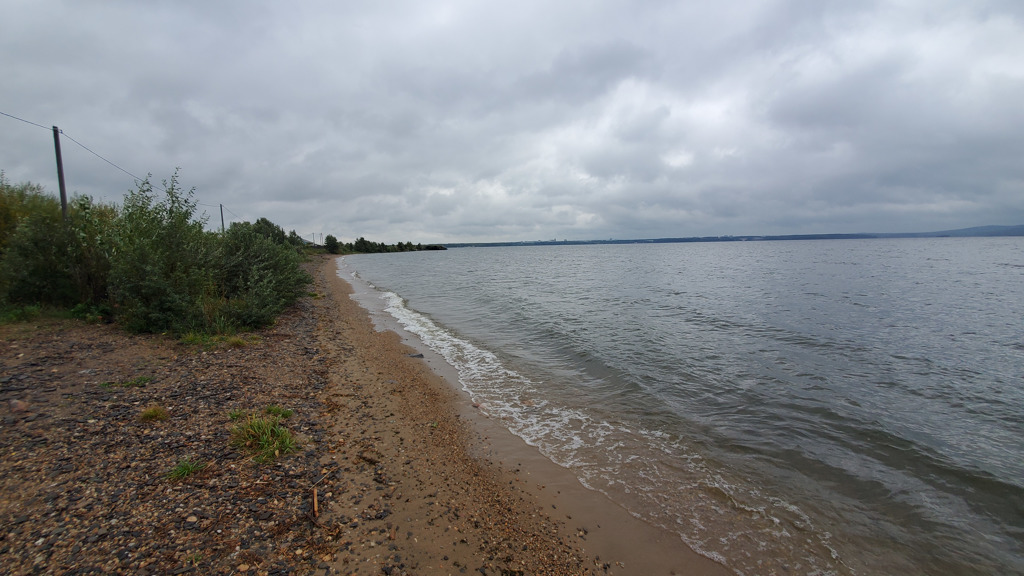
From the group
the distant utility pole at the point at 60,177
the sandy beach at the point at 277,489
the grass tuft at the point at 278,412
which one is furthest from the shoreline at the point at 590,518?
the distant utility pole at the point at 60,177

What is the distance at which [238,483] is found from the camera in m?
4.75

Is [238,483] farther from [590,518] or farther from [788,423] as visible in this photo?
[788,423]

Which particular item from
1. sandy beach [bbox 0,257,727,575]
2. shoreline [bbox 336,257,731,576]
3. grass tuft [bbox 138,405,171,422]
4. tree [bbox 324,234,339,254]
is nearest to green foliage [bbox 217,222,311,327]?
sandy beach [bbox 0,257,727,575]

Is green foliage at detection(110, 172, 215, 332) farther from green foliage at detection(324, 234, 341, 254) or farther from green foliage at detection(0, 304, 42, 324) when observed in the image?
green foliage at detection(324, 234, 341, 254)

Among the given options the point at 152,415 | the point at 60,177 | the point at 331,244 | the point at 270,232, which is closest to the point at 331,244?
the point at 331,244

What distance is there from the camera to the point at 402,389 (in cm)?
923

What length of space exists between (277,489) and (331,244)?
14448cm

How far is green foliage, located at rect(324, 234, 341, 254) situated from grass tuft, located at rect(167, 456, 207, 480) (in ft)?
471

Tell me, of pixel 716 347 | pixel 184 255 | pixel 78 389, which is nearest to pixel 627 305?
pixel 716 347

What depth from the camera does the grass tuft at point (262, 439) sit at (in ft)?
17.8

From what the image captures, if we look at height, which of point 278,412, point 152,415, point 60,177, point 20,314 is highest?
point 60,177

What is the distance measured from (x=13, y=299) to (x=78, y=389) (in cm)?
935

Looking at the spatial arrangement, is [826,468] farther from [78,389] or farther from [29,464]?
[78,389]

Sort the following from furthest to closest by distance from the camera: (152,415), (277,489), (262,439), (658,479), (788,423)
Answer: (788,423), (152,415), (658,479), (262,439), (277,489)
